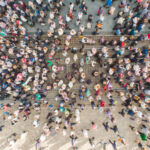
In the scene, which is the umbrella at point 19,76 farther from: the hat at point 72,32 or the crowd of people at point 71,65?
the hat at point 72,32

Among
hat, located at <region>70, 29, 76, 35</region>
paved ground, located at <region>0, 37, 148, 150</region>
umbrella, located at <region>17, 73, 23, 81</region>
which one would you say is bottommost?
paved ground, located at <region>0, 37, 148, 150</region>

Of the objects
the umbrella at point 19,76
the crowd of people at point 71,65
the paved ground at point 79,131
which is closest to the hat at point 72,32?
the crowd of people at point 71,65

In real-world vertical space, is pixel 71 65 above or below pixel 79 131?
above

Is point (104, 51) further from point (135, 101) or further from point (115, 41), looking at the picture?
point (135, 101)

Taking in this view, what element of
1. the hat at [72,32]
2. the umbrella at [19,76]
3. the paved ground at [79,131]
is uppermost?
the hat at [72,32]

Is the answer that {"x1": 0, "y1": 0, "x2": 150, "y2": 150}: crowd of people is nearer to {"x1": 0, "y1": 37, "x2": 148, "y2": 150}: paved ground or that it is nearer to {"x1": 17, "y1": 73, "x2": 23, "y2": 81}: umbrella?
{"x1": 17, "y1": 73, "x2": 23, "y2": 81}: umbrella

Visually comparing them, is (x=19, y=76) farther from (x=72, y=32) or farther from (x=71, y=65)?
(x=72, y=32)

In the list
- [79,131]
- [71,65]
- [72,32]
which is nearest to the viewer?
[72,32]

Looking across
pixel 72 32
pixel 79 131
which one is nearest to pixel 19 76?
pixel 72 32

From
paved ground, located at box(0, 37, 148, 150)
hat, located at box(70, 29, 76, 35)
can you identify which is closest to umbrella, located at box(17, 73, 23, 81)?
paved ground, located at box(0, 37, 148, 150)
